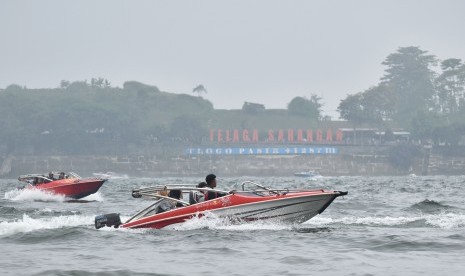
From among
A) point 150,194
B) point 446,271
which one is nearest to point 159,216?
point 150,194

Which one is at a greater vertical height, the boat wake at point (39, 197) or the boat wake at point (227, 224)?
the boat wake at point (227, 224)

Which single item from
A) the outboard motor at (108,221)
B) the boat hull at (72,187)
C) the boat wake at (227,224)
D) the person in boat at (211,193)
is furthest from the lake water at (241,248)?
the boat hull at (72,187)

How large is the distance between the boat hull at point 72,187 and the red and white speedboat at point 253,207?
Result: 70.0 ft

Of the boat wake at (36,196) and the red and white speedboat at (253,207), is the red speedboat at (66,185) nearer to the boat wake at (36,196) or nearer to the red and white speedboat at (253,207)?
the boat wake at (36,196)

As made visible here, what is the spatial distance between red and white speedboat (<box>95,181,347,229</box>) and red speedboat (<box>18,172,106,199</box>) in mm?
21364

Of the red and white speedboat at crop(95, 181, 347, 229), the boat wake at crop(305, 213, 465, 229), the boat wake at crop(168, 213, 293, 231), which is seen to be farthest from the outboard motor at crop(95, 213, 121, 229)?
the boat wake at crop(305, 213, 465, 229)

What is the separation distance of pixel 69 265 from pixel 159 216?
6.41m

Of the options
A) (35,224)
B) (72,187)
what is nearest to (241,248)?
(35,224)

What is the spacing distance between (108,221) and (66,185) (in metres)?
20.6

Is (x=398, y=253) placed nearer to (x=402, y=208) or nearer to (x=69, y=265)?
(x=69, y=265)

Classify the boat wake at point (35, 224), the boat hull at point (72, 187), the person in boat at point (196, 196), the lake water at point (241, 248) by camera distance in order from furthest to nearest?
the boat hull at point (72, 187), the boat wake at point (35, 224), the person in boat at point (196, 196), the lake water at point (241, 248)

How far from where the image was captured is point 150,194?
93.7ft

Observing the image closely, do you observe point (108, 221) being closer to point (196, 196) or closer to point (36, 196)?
point (196, 196)

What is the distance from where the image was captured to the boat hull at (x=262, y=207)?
27.4 meters
